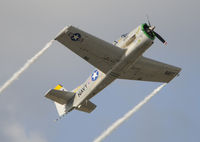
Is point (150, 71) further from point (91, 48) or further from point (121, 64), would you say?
point (91, 48)

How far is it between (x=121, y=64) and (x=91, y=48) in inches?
116

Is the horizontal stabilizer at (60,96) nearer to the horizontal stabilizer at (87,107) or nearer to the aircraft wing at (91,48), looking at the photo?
the horizontal stabilizer at (87,107)

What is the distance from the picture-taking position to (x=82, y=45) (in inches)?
1618

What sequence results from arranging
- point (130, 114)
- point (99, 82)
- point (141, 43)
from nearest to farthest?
point (141, 43) < point (99, 82) < point (130, 114)

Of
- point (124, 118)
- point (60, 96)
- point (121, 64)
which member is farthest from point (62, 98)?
point (121, 64)

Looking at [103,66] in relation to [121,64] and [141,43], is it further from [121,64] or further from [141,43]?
[141,43]

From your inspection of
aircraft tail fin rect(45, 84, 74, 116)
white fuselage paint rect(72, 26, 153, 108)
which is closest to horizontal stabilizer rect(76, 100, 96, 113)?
aircraft tail fin rect(45, 84, 74, 116)

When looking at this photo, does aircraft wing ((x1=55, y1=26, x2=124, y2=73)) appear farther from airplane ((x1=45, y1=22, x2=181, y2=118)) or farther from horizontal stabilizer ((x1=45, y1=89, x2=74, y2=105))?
horizontal stabilizer ((x1=45, y1=89, x2=74, y2=105))

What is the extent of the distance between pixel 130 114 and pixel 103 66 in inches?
274

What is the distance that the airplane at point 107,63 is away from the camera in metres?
40.5

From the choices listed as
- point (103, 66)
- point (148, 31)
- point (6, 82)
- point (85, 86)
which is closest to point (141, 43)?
point (148, 31)

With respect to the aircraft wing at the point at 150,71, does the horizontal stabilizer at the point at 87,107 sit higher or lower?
lower

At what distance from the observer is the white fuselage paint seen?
40.6 meters

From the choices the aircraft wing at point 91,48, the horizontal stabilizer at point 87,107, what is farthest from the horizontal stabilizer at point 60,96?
the aircraft wing at point 91,48
